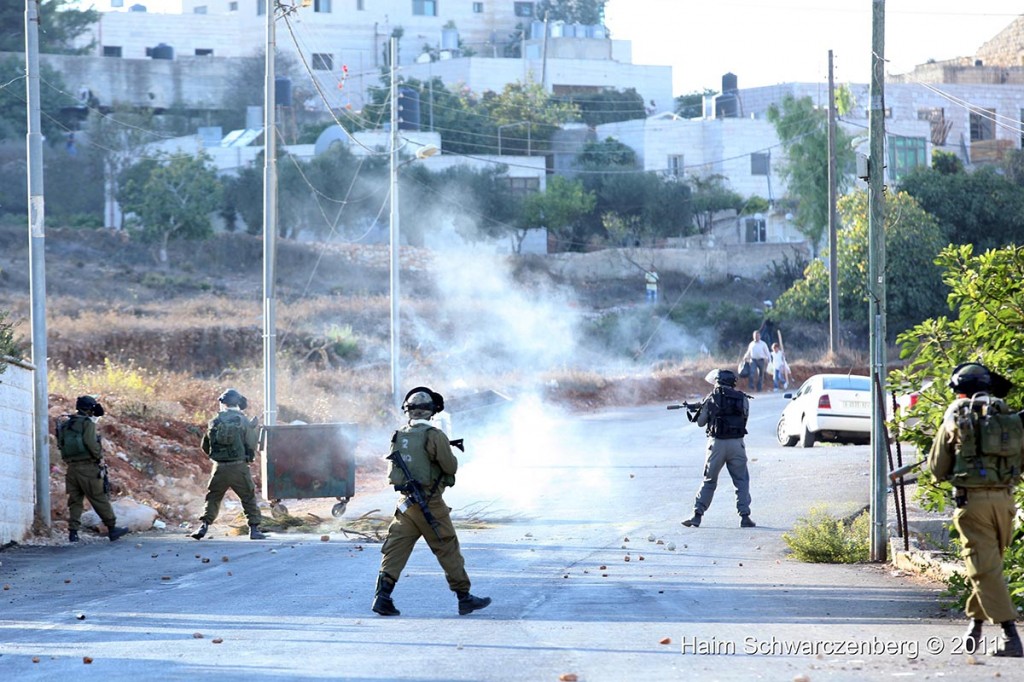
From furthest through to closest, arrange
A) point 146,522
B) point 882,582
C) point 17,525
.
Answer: point 146,522
point 17,525
point 882,582

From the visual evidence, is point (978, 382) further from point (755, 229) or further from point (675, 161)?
point (675, 161)

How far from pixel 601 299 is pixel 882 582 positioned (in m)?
46.4

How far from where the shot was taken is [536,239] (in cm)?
6944

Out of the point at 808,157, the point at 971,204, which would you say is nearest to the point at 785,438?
the point at 971,204

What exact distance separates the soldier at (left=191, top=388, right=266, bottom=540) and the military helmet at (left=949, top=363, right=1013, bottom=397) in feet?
29.8

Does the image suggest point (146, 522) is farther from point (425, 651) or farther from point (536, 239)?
point (536, 239)

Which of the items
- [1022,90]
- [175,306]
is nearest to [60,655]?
[175,306]

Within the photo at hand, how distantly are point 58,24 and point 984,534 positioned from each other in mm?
84388

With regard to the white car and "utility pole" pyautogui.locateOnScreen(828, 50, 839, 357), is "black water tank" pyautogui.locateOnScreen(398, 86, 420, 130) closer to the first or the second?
"utility pole" pyautogui.locateOnScreen(828, 50, 839, 357)

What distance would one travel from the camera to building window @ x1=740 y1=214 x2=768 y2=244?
2776 inches

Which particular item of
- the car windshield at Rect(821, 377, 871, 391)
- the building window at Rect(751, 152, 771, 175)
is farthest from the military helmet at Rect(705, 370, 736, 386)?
the building window at Rect(751, 152, 771, 175)

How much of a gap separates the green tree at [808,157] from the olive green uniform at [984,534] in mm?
51405

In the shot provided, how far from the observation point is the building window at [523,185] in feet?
228

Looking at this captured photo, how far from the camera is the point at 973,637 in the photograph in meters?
8.51
